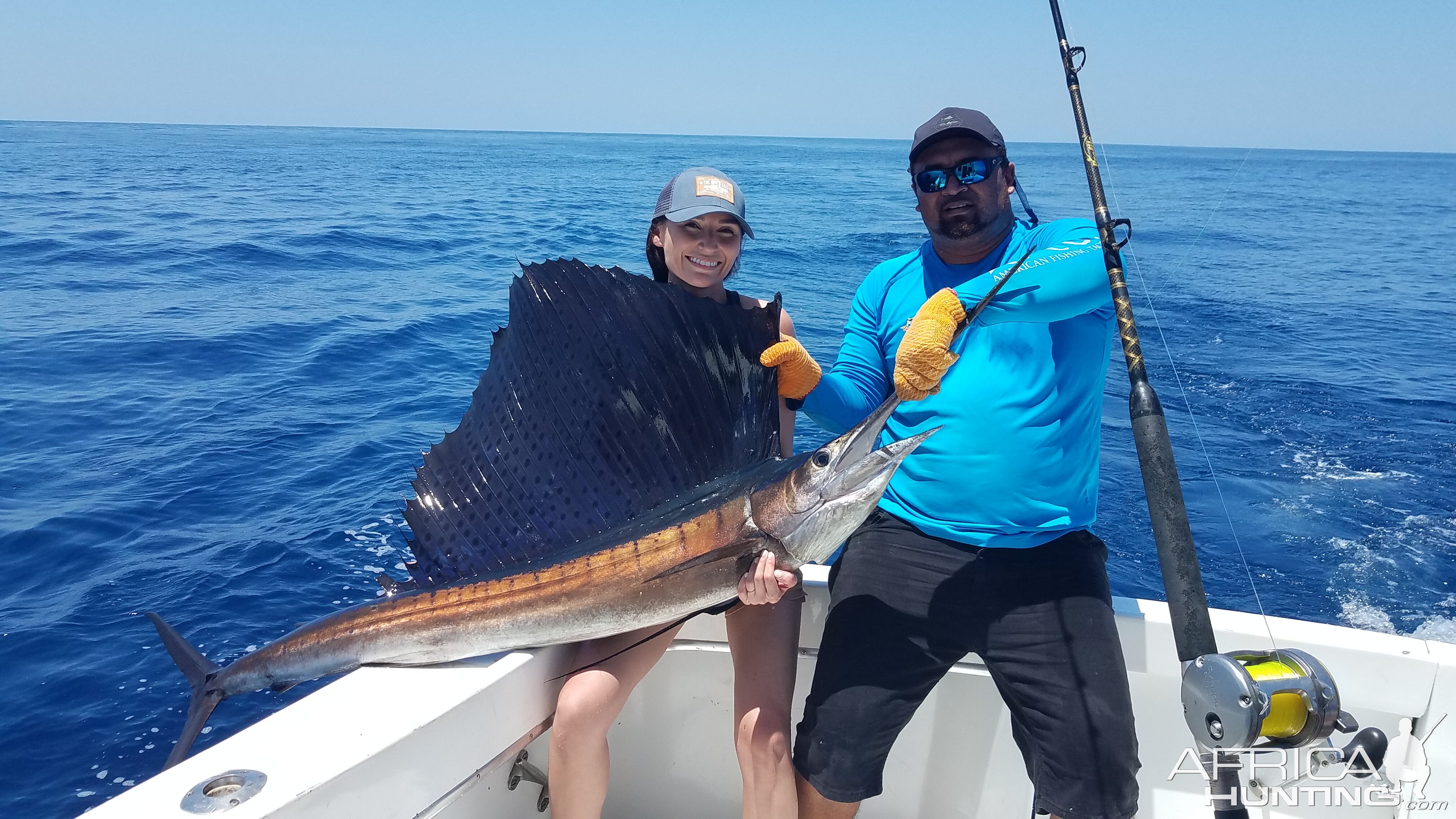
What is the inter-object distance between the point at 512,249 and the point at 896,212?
8180 millimetres

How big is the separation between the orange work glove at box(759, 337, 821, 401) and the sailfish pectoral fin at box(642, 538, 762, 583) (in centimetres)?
36

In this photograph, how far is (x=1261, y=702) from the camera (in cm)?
126

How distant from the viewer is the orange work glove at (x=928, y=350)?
1.65m

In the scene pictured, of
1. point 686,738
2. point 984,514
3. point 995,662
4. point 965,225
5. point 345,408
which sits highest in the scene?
point 965,225

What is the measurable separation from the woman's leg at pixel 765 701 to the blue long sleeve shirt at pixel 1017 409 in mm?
399

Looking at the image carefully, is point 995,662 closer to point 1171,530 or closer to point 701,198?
point 1171,530

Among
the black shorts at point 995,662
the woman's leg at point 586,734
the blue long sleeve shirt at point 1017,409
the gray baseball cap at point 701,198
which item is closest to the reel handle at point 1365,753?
the black shorts at point 995,662

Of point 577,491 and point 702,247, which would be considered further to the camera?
point 702,247

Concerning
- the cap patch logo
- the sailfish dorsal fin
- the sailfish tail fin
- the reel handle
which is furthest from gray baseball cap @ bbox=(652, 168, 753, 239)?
the reel handle

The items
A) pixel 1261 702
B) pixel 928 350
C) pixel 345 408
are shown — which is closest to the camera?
pixel 1261 702

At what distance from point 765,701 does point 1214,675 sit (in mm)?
789

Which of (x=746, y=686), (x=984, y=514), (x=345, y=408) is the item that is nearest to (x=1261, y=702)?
(x=984, y=514)

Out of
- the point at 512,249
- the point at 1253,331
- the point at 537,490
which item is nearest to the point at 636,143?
the point at 512,249

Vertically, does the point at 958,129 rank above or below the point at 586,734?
above
